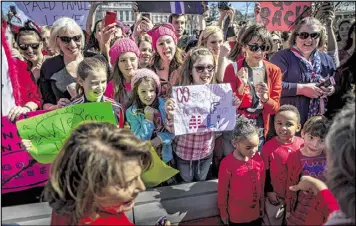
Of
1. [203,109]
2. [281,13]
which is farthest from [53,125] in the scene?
[281,13]

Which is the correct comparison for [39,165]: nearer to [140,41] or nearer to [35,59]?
[35,59]

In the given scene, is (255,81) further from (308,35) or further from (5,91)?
(5,91)

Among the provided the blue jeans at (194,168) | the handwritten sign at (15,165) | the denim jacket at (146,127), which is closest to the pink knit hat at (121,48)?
the denim jacket at (146,127)

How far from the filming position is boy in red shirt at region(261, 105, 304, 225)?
336cm

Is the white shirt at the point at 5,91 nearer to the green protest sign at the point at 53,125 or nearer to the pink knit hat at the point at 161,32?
the green protest sign at the point at 53,125

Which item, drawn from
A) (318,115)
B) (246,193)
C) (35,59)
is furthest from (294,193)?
(35,59)

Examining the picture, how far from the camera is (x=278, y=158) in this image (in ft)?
11.0

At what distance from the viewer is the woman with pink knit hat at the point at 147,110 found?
3.11m

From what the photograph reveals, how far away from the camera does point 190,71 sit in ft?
10.7

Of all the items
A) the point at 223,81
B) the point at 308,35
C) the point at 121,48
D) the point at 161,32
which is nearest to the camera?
the point at 121,48

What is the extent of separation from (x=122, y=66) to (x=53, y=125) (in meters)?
0.61

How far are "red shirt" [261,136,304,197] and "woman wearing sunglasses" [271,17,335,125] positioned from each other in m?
0.37

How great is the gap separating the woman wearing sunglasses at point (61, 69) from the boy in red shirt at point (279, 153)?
1.52 meters

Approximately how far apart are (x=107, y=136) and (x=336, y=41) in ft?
8.52
